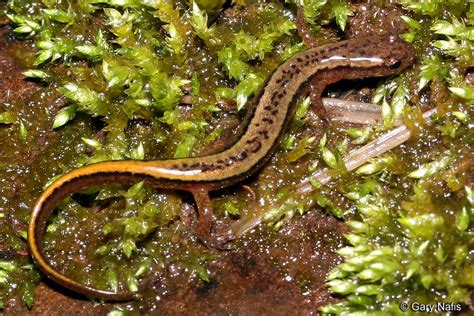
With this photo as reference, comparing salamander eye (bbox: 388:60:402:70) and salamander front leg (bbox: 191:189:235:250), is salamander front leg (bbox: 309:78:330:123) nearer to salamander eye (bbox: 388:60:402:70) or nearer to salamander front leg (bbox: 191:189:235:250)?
salamander eye (bbox: 388:60:402:70)

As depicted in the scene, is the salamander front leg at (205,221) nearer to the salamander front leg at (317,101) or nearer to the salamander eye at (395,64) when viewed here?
the salamander front leg at (317,101)

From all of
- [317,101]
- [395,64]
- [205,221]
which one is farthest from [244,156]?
[395,64]

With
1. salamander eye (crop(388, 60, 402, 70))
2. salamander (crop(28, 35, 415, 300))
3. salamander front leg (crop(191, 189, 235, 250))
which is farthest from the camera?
salamander eye (crop(388, 60, 402, 70))

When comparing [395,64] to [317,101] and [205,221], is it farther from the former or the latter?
[205,221]

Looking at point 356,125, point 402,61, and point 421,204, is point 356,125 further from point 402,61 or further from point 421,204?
point 421,204

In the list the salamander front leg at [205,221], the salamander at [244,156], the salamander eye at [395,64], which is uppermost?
the salamander eye at [395,64]

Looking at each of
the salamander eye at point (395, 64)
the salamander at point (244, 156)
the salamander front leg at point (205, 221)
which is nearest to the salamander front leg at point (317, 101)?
the salamander at point (244, 156)

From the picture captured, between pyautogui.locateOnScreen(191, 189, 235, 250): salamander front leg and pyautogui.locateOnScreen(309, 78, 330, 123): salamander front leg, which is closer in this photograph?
pyautogui.locateOnScreen(191, 189, 235, 250): salamander front leg

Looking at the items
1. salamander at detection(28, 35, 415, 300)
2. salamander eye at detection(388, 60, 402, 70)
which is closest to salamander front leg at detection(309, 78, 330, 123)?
salamander at detection(28, 35, 415, 300)

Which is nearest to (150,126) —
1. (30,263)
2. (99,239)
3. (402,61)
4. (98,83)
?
(98,83)
